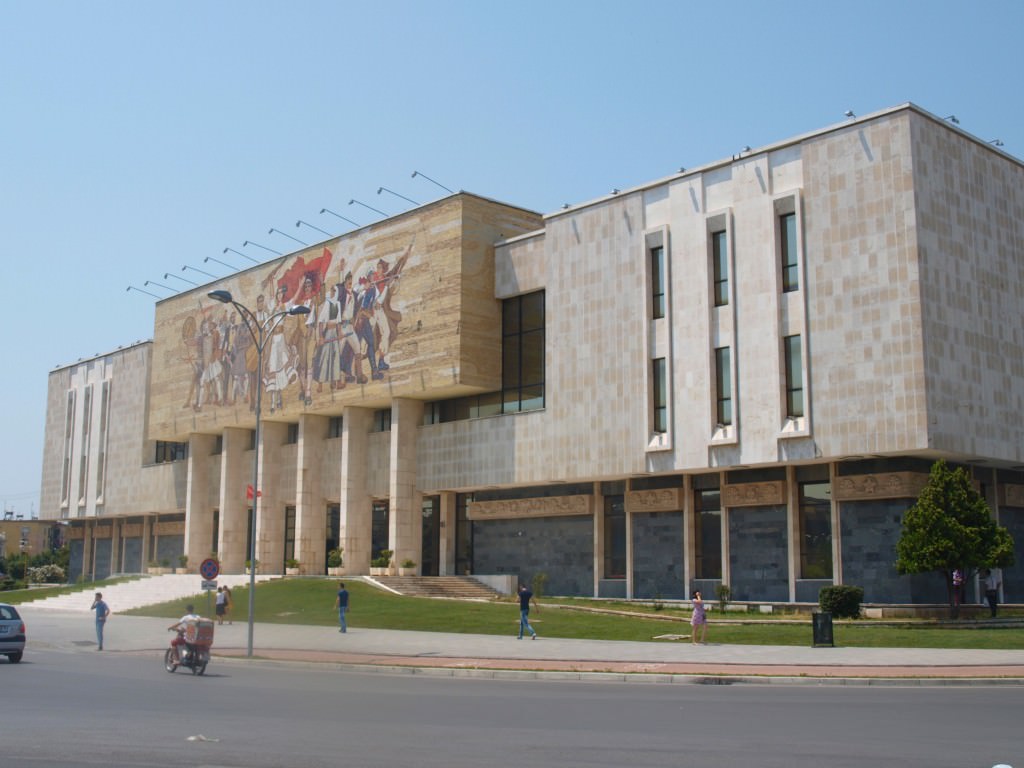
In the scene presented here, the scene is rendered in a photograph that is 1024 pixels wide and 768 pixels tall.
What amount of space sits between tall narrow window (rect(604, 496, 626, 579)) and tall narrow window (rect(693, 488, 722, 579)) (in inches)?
156

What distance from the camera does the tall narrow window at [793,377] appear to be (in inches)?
1640

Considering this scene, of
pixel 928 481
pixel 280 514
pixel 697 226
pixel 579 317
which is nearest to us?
pixel 928 481

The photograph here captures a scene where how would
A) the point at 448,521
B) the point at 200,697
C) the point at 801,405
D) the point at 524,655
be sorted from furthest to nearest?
1. the point at 448,521
2. the point at 801,405
3. the point at 524,655
4. the point at 200,697

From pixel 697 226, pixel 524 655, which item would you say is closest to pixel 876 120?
pixel 697 226

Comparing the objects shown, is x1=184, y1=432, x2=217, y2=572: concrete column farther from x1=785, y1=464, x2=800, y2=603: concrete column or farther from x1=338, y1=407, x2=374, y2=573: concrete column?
x1=785, y1=464, x2=800, y2=603: concrete column

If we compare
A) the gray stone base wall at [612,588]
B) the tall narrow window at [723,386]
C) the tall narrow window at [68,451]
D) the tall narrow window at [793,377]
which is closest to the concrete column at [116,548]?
the tall narrow window at [68,451]

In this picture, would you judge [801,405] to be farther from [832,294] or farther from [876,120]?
[876,120]

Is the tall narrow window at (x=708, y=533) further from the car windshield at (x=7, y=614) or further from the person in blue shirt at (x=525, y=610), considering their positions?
the car windshield at (x=7, y=614)

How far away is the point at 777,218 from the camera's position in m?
43.0

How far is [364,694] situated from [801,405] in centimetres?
2582

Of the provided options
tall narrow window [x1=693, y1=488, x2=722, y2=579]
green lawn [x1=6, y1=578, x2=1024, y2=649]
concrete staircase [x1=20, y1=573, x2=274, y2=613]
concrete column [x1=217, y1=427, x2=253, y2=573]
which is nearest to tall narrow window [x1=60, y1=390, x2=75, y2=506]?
concrete staircase [x1=20, y1=573, x2=274, y2=613]

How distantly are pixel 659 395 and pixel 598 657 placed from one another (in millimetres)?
20130

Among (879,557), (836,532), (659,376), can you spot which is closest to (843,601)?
(879,557)

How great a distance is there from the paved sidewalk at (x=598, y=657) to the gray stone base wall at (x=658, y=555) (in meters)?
12.0
